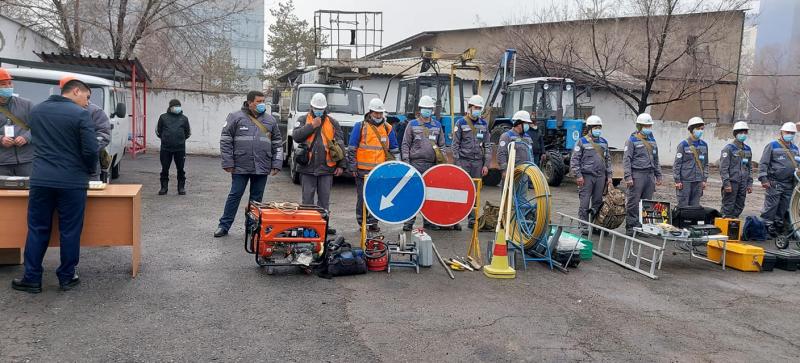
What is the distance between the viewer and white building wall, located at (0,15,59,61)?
14773mm

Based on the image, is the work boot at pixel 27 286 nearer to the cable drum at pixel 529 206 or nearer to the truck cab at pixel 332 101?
the cable drum at pixel 529 206

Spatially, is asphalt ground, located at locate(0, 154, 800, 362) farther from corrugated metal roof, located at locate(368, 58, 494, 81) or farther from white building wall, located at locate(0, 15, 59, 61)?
corrugated metal roof, located at locate(368, 58, 494, 81)

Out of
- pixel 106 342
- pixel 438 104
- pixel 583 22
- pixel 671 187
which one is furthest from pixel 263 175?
pixel 583 22

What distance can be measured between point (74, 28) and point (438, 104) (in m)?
11.5

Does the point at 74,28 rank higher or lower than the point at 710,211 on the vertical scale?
higher

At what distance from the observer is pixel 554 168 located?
49.7ft

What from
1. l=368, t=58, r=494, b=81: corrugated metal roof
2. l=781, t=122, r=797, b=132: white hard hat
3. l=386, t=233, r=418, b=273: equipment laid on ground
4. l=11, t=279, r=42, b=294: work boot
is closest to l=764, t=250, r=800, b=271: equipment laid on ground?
l=781, t=122, r=797, b=132: white hard hat

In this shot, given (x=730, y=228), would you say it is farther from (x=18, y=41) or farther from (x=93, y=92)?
(x=18, y=41)

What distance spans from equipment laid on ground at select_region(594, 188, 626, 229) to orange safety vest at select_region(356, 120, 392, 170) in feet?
11.0

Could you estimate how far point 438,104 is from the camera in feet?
51.0

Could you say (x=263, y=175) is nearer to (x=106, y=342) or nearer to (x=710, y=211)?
(x=106, y=342)

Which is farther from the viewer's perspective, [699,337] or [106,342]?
[699,337]

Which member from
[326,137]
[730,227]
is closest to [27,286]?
[326,137]

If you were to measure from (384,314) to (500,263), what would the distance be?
1827 mm
